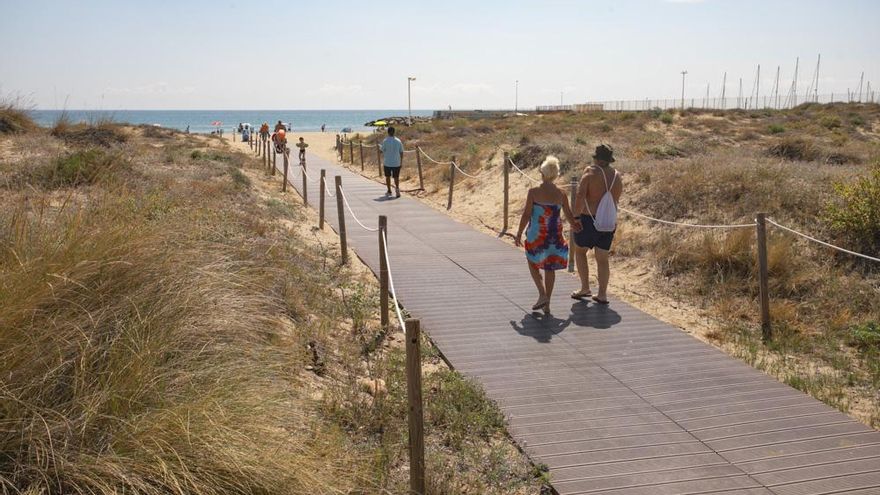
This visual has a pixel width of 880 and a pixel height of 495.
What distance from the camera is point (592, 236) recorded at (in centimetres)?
809

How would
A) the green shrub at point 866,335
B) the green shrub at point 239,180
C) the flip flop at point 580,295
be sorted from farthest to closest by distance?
the green shrub at point 239,180, the flip flop at point 580,295, the green shrub at point 866,335

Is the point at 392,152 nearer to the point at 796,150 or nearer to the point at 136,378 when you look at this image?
the point at 796,150

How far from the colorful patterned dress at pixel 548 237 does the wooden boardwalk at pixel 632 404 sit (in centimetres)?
61

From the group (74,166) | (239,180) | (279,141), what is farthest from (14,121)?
(74,166)

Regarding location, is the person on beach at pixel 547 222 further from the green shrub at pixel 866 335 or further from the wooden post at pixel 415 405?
the wooden post at pixel 415 405

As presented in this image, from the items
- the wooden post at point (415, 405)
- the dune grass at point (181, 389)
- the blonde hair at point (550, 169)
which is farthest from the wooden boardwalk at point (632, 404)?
the blonde hair at point (550, 169)

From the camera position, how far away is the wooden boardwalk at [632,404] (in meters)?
4.43

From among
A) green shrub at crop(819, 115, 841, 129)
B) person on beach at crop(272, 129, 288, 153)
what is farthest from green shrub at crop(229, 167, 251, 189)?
green shrub at crop(819, 115, 841, 129)

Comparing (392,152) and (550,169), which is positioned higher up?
(550,169)

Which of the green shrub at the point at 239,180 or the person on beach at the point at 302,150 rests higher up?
the person on beach at the point at 302,150

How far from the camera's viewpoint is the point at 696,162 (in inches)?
543

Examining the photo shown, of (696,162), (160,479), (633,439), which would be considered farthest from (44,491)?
(696,162)

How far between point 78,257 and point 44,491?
1.53 metres

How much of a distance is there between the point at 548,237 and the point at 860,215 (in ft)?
14.0
